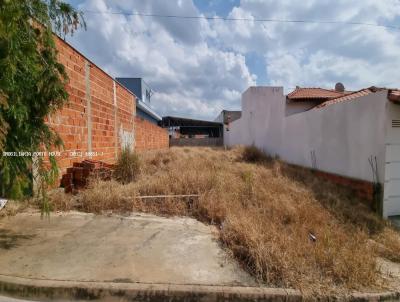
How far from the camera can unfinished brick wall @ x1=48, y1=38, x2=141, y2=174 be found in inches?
235

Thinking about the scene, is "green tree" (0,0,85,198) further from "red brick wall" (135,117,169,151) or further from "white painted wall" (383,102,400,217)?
"red brick wall" (135,117,169,151)

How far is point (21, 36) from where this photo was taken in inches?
119

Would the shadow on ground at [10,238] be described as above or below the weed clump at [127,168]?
below

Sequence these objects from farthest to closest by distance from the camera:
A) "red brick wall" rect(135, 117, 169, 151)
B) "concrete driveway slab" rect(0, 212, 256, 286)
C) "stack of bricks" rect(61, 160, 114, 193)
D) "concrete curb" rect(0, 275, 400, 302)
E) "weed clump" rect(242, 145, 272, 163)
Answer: "red brick wall" rect(135, 117, 169, 151), "weed clump" rect(242, 145, 272, 163), "stack of bricks" rect(61, 160, 114, 193), "concrete driveway slab" rect(0, 212, 256, 286), "concrete curb" rect(0, 275, 400, 302)

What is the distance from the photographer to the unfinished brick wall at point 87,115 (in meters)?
5.96

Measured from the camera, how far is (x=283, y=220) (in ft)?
14.4

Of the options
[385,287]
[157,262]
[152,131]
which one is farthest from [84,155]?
[152,131]

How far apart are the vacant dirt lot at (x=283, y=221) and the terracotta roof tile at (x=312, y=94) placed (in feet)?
26.3

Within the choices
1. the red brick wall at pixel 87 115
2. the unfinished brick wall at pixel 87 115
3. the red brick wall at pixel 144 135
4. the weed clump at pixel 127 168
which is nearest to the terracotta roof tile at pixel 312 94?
the red brick wall at pixel 144 135

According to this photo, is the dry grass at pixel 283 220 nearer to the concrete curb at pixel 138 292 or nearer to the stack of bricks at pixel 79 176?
the concrete curb at pixel 138 292

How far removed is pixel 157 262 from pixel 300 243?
173 cm

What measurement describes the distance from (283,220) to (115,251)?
2.59 m

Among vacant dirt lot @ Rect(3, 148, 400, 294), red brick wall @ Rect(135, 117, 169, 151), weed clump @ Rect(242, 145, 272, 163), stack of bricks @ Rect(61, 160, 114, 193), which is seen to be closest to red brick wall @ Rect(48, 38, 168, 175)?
stack of bricks @ Rect(61, 160, 114, 193)

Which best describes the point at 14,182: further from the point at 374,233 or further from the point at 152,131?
the point at 152,131
